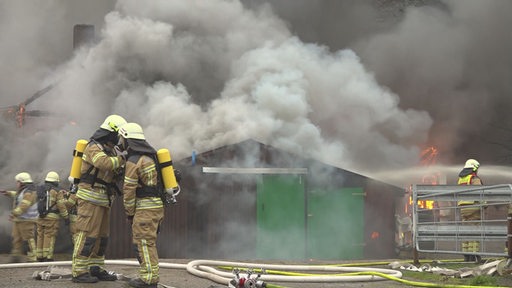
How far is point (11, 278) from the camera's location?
7070 millimetres

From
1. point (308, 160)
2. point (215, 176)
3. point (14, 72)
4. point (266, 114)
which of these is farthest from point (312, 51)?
point (14, 72)

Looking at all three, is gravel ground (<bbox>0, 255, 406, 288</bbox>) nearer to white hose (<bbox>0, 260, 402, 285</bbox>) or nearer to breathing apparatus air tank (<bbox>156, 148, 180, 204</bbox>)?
white hose (<bbox>0, 260, 402, 285</bbox>)

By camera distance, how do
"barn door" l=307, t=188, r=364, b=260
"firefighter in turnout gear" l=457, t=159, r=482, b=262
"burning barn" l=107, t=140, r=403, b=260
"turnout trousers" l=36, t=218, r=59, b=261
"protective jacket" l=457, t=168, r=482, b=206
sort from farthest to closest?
1. "barn door" l=307, t=188, r=364, b=260
2. "burning barn" l=107, t=140, r=403, b=260
3. "turnout trousers" l=36, t=218, r=59, b=261
4. "protective jacket" l=457, t=168, r=482, b=206
5. "firefighter in turnout gear" l=457, t=159, r=482, b=262

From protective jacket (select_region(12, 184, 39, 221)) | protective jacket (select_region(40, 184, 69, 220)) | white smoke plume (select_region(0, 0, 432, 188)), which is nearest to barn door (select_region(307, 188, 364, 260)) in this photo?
white smoke plume (select_region(0, 0, 432, 188))

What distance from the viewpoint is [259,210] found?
1265 centimetres

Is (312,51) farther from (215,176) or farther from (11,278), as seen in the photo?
(11,278)

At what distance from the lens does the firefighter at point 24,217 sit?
11227mm

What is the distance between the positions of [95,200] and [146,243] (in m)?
0.93

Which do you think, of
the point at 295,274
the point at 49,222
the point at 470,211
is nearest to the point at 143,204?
the point at 295,274

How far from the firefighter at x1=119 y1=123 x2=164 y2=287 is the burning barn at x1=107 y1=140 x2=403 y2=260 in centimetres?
622

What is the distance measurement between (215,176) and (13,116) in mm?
8883

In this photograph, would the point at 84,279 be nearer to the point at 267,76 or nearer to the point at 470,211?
the point at 470,211

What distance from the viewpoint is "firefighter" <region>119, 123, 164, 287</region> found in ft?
19.4

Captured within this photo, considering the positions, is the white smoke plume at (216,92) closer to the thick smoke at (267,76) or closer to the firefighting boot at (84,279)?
the thick smoke at (267,76)
